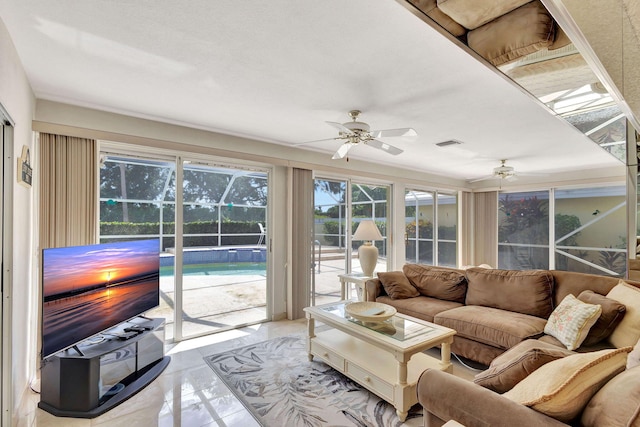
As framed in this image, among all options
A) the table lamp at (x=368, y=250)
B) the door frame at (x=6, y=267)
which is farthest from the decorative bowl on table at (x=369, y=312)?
the door frame at (x=6, y=267)

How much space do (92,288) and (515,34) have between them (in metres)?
2.91

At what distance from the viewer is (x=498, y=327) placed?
103 inches

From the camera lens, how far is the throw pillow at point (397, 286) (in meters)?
3.57

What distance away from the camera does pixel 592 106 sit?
1367 mm

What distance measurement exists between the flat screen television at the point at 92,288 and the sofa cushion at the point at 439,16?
8.35 feet

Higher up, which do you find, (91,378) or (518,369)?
(518,369)

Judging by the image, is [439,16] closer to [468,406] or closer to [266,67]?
[468,406]

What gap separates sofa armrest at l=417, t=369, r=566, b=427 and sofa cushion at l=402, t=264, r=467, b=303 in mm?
2275

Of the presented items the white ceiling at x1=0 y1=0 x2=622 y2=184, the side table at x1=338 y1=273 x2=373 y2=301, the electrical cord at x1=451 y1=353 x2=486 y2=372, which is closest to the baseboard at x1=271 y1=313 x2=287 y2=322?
the side table at x1=338 y1=273 x2=373 y2=301

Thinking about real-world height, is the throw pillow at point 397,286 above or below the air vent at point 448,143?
below

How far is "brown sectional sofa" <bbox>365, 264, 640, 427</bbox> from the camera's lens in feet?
3.53

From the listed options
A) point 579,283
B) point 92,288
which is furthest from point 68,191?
point 579,283

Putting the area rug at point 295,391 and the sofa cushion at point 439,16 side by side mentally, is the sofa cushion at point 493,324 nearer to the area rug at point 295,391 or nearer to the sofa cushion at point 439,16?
the area rug at point 295,391

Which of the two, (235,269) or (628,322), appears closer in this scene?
(628,322)
